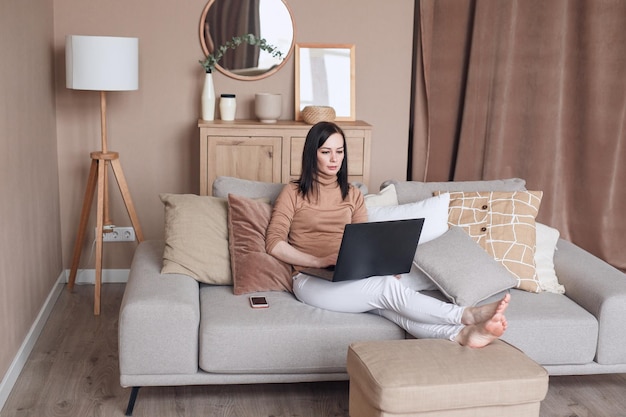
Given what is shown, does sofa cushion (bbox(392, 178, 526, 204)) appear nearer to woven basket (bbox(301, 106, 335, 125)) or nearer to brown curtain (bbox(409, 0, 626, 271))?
woven basket (bbox(301, 106, 335, 125))

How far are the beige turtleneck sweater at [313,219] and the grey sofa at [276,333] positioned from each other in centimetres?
23

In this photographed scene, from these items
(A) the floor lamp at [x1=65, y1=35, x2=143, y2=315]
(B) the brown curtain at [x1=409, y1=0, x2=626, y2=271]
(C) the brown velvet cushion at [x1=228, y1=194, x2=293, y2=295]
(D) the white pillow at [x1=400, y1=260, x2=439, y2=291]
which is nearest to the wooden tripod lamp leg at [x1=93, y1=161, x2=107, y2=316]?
(A) the floor lamp at [x1=65, y1=35, x2=143, y2=315]

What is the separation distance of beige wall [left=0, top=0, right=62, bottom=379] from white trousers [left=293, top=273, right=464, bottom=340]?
3.87 ft

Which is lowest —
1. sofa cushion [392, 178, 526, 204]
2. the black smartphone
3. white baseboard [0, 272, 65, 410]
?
white baseboard [0, 272, 65, 410]

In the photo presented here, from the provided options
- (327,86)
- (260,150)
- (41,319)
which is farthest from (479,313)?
(41,319)

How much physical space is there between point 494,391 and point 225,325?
98 centimetres

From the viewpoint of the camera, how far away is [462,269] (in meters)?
3.14

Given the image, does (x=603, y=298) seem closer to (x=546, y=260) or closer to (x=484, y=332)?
(x=546, y=260)

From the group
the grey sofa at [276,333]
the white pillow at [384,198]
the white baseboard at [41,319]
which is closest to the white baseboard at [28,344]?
the white baseboard at [41,319]

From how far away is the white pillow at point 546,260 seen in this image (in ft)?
11.0

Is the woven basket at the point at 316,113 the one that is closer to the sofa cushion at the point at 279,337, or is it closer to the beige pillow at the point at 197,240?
the beige pillow at the point at 197,240

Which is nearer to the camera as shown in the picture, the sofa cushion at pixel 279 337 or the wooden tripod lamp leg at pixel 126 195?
the sofa cushion at pixel 279 337

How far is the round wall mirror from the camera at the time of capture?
431cm

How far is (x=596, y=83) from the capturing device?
469 centimetres
